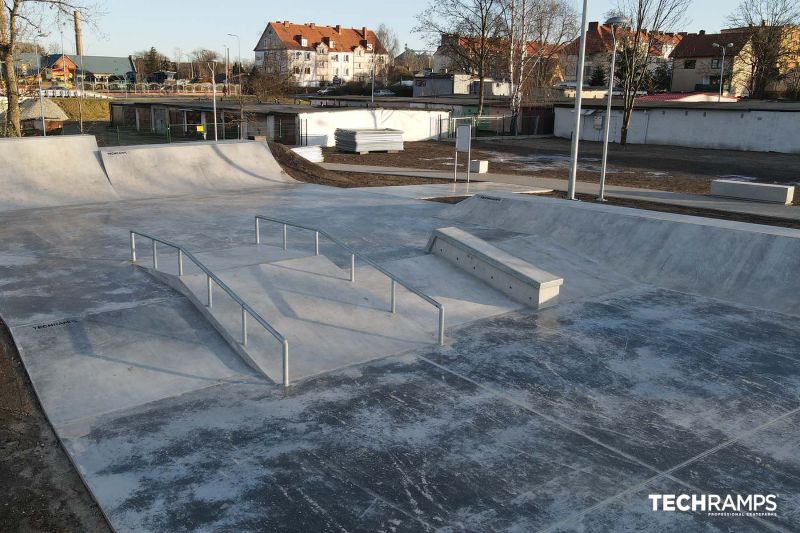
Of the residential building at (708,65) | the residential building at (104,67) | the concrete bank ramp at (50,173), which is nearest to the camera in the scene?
the concrete bank ramp at (50,173)

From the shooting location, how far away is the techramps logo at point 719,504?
18.0 ft

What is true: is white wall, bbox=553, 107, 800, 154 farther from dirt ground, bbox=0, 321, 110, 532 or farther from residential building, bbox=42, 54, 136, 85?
residential building, bbox=42, 54, 136, 85

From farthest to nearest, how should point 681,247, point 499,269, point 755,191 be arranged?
1. point 755,191
2. point 681,247
3. point 499,269

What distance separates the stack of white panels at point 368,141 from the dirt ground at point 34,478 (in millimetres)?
27131

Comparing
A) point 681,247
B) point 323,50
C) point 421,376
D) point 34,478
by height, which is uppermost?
point 323,50

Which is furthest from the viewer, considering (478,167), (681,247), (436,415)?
(478,167)

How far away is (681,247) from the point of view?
12688 mm

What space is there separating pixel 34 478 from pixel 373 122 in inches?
1390

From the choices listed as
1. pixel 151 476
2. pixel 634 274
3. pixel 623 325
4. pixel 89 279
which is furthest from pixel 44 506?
pixel 634 274

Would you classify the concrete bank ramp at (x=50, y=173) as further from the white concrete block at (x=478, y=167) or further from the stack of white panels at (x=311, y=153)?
the white concrete block at (x=478, y=167)

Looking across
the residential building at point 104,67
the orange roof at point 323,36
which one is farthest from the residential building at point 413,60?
the residential building at point 104,67

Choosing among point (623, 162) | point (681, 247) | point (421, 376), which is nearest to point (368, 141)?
Answer: point (623, 162)

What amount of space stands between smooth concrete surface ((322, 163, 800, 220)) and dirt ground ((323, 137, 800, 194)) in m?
1.30

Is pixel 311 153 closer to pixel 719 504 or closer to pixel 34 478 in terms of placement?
pixel 34 478
